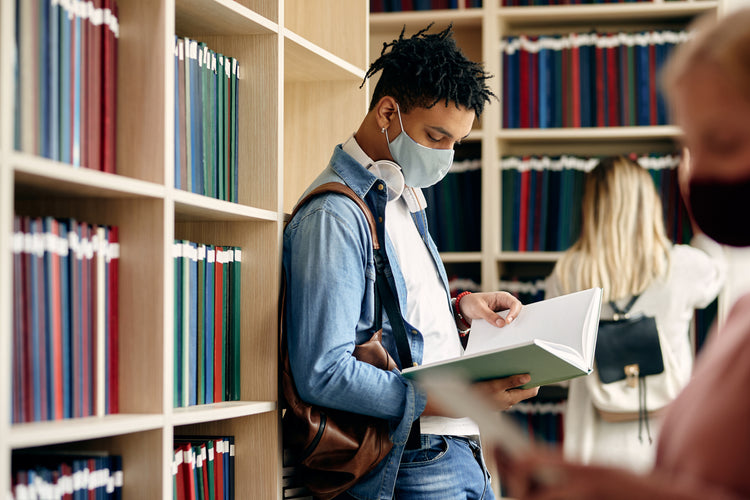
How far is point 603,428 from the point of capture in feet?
8.76

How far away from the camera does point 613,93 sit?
3051 mm

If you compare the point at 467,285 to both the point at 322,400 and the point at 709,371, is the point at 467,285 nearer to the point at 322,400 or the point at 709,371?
the point at 322,400

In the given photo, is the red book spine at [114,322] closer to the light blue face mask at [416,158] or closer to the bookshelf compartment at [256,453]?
the bookshelf compartment at [256,453]

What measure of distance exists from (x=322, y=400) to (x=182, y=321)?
281 mm

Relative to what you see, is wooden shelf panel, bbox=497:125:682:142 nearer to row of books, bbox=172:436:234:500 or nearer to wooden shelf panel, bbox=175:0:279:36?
wooden shelf panel, bbox=175:0:279:36

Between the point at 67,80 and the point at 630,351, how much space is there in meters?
1.94

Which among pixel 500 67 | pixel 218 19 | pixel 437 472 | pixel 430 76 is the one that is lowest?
pixel 437 472

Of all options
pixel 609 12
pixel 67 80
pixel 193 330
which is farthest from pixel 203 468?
pixel 609 12

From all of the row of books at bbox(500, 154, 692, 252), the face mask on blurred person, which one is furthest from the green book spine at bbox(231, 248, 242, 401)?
the row of books at bbox(500, 154, 692, 252)

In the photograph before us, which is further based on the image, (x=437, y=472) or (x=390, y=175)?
(x=390, y=175)

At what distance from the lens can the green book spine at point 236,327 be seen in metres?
1.56

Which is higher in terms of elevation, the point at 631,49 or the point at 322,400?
the point at 631,49

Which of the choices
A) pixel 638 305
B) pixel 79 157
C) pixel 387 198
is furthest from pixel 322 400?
pixel 638 305

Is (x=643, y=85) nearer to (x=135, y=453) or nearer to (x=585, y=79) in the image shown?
(x=585, y=79)
